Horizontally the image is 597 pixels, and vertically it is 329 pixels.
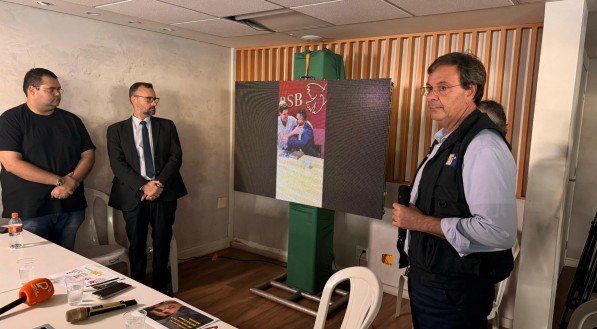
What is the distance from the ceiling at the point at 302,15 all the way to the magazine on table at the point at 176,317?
75.3 inches

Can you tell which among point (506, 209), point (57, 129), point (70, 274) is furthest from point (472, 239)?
point (57, 129)

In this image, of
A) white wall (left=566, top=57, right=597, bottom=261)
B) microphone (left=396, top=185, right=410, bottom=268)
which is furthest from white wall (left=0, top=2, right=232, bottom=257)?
white wall (left=566, top=57, right=597, bottom=261)

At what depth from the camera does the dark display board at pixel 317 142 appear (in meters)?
2.86

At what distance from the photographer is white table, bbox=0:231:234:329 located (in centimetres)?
145

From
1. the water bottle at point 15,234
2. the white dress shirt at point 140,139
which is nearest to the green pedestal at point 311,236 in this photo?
the white dress shirt at point 140,139

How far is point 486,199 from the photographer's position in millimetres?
1393

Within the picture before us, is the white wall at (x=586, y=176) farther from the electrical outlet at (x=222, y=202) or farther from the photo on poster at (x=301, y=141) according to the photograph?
the electrical outlet at (x=222, y=202)

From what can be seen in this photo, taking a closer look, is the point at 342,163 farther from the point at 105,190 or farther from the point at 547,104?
the point at 105,190

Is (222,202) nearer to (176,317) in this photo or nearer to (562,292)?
(176,317)

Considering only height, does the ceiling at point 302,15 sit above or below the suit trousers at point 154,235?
above

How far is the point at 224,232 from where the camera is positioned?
474 centimetres

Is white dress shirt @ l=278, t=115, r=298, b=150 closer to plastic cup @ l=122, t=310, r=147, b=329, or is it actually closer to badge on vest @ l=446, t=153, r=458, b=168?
badge on vest @ l=446, t=153, r=458, b=168

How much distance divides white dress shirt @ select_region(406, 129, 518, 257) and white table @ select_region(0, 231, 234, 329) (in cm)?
90

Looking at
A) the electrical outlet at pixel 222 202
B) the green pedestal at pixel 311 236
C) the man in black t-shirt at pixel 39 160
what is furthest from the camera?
the electrical outlet at pixel 222 202
